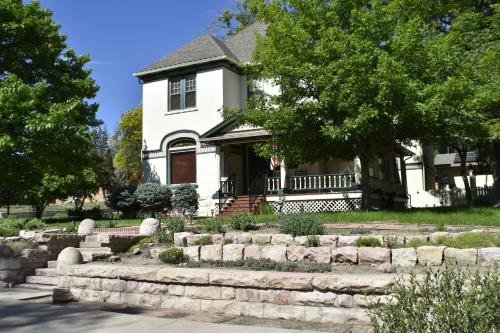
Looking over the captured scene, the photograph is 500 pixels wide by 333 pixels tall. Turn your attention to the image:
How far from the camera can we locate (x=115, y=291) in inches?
319

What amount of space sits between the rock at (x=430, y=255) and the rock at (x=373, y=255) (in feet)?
1.74

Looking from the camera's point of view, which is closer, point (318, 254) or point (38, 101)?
point (318, 254)

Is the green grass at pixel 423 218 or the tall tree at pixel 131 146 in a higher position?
the tall tree at pixel 131 146

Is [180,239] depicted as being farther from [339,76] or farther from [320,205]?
[320,205]

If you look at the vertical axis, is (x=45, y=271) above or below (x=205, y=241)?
below

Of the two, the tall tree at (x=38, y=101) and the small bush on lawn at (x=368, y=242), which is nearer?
the small bush on lawn at (x=368, y=242)

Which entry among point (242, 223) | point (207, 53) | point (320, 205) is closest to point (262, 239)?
point (242, 223)

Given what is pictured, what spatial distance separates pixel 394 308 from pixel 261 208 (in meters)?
14.8

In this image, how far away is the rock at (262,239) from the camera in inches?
415

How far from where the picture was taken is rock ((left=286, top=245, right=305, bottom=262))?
358 inches

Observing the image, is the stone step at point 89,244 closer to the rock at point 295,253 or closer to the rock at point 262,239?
the rock at point 262,239

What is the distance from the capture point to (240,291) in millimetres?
6957

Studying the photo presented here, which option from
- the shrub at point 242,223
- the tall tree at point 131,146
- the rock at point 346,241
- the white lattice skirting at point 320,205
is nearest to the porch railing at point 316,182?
the white lattice skirting at point 320,205

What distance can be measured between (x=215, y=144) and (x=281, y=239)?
1242 centimetres
